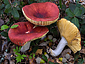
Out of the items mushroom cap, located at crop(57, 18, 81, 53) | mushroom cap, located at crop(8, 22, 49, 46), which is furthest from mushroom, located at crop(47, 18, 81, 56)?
mushroom cap, located at crop(8, 22, 49, 46)

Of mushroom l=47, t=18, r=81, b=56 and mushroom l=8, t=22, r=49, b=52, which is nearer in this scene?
mushroom l=8, t=22, r=49, b=52

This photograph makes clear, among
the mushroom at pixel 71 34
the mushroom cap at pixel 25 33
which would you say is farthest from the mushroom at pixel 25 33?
the mushroom at pixel 71 34

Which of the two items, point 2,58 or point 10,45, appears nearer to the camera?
point 2,58

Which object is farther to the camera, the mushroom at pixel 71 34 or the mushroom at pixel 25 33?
the mushroom at pixel 71 34

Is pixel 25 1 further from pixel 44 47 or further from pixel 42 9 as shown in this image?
pixel 44 47

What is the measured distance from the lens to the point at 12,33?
6.36 feet

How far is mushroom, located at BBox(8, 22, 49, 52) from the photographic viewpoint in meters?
1.72

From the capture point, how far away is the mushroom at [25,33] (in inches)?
67.7

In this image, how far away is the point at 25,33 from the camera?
6.80 feet

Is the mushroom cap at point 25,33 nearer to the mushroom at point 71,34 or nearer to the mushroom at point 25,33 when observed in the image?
the mushroom at point 25,33

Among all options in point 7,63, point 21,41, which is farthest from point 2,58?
point 21,41

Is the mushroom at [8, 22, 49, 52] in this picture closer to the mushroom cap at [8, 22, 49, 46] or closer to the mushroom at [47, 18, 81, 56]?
the mushroom cap at [8, 22, 49, 46]

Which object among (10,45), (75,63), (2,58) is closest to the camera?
(75,63)

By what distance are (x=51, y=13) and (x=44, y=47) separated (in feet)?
4.04
